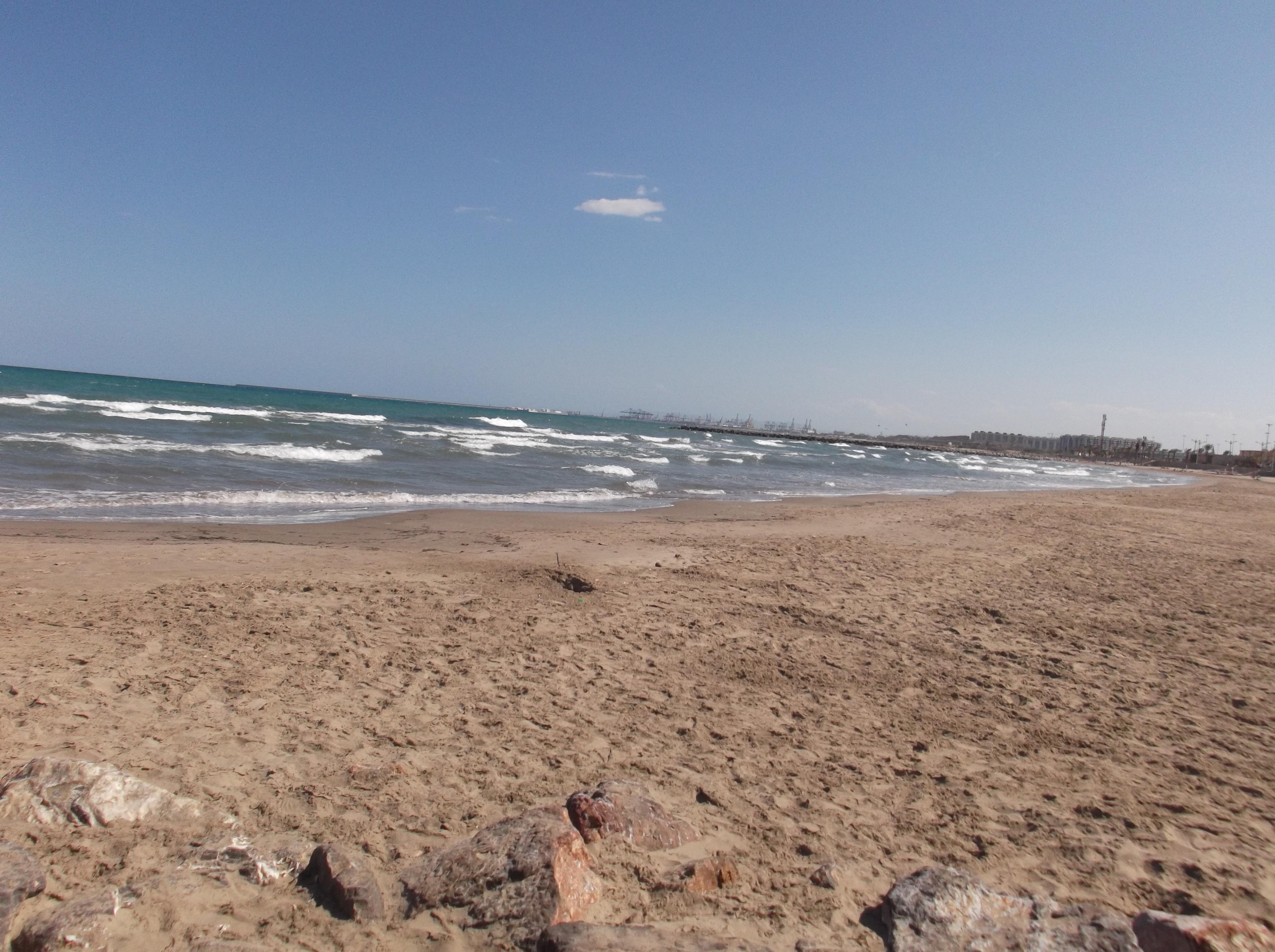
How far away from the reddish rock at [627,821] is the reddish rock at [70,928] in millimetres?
1581

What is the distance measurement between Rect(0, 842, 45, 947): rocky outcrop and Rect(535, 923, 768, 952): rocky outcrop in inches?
64.4

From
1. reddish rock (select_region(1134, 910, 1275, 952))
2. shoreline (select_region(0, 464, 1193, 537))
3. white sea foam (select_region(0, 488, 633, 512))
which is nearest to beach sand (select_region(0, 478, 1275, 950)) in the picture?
reddish rock (select_region(1134, 910, 1275, 952))

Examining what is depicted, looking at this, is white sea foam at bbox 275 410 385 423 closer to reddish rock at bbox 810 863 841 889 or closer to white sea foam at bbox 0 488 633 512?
white sea foam at bbox 0 488 633 512

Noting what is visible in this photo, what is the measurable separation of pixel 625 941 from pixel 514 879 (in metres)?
0.50

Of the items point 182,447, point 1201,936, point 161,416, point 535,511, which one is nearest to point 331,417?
point 161,416

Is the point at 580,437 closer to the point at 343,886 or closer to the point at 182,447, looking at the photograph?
the point at 182,447

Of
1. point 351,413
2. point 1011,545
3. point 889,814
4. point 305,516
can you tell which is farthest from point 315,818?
point 351,413

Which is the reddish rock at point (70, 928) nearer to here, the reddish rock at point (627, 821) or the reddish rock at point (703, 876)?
the reddish rock at point (627, 821)

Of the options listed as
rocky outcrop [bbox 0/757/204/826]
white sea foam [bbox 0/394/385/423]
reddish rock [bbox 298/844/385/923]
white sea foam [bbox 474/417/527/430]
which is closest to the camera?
reddish rock [bbox 298/844/385/923]

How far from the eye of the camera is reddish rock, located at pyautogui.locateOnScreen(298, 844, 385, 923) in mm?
2436

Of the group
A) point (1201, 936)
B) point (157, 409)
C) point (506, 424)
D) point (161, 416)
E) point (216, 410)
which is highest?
point (506, 424)

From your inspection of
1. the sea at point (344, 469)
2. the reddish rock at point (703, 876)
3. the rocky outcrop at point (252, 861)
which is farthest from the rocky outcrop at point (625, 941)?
the sea at point (344, 469)

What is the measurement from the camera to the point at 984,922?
2408 mm

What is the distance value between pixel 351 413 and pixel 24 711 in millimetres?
57109
